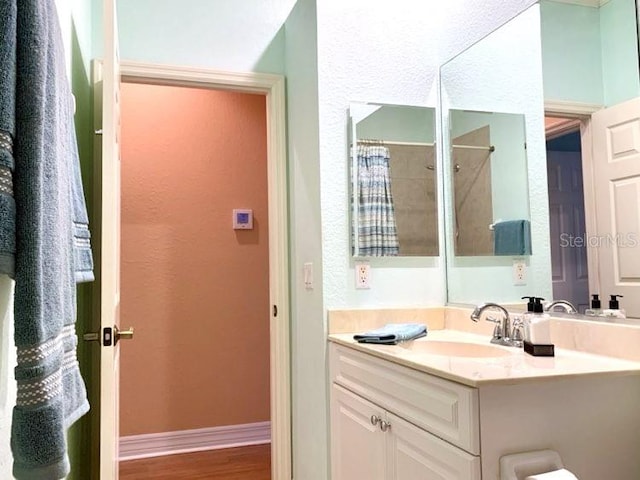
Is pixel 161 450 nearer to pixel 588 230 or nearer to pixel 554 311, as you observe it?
pixel 554 311

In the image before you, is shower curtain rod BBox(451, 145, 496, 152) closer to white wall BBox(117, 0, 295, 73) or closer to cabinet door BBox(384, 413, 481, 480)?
white wall BBox(117, 0, 295, 73)

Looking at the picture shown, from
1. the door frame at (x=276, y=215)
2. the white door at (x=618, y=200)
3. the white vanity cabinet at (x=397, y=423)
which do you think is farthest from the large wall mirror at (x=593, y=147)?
the door frame at (x=276, y=215)

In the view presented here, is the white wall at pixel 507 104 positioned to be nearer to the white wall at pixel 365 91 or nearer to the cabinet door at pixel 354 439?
the white wall at pixel 365 91

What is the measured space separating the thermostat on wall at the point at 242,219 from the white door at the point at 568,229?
199 centimetres

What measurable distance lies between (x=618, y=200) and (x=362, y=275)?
0.97 m

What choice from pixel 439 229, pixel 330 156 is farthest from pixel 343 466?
pixel 330 156

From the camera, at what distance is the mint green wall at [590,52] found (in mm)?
1459

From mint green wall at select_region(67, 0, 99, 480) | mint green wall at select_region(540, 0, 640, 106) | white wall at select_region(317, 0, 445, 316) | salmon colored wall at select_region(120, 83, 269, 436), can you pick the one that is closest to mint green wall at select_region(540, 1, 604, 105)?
mint green wall at select_region(540, 0, 640, 106)

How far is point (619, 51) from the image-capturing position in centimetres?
149

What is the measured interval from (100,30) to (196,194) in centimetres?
117

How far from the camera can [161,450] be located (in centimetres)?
304

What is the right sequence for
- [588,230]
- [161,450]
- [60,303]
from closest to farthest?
[60,303]
[588,230]
[161,450]

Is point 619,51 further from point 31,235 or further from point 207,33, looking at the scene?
point 207,33

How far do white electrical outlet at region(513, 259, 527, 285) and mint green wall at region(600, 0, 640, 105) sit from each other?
65 centimetres
